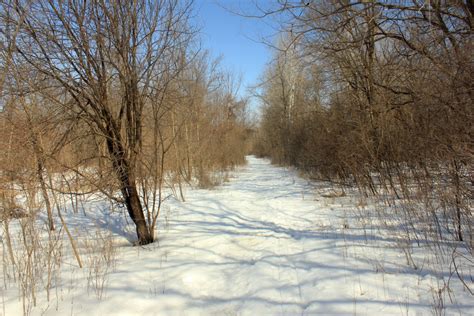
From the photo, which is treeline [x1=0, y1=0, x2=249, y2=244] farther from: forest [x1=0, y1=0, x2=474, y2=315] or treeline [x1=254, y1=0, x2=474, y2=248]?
treeline [x1=254, y1=0, x2=474, y2=248]

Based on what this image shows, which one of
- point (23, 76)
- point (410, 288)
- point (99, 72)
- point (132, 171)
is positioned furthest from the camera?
point (132, 171)

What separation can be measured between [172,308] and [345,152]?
6.13 metres

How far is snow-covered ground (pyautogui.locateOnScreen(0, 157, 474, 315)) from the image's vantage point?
2438mm

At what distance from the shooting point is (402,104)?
217 inches

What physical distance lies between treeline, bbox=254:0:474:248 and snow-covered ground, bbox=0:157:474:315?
1.01 meters

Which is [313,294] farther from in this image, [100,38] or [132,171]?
[100,38]

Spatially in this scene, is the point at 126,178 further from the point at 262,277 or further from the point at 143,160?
the point at 262,277

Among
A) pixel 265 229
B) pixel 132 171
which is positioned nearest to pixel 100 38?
pixel 132 171

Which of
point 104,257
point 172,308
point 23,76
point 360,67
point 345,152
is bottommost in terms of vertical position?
point 172,308

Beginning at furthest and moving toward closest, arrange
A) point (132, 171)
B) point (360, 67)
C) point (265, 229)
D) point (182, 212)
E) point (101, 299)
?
point (360, 67), point (182, 212), point (265, 229), point (132, 171), point (101, 299)

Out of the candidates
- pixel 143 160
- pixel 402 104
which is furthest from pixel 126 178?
pixel 402 104

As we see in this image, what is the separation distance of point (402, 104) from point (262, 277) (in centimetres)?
474

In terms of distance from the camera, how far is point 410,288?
8.14ft

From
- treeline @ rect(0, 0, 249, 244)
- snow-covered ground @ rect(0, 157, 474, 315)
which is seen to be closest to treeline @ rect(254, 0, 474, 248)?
snow-covered ground @ rect(0, 157, 474, 315)
